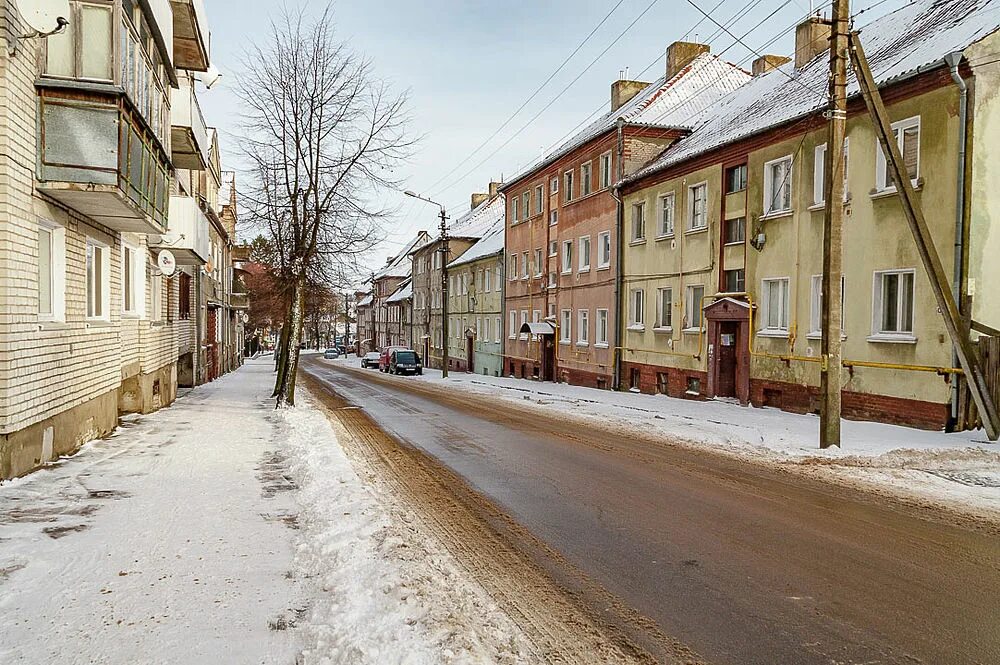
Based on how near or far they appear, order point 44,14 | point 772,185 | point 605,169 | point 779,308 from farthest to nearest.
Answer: point 605,169 < point 772,185 < point 779,308 < point 44,14

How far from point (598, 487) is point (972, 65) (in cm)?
1120

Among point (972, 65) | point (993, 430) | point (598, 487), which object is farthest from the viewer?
point (972, 65)

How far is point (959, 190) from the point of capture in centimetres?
A: 1390

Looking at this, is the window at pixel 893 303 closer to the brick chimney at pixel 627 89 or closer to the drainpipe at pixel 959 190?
the drainpipe at pixel 959 190

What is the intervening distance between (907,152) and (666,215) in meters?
10.00

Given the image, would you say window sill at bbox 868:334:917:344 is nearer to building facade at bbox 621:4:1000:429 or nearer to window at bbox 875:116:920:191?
building facade at bbox 621:4:1000:429

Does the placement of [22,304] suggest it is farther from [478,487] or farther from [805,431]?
[805,431]

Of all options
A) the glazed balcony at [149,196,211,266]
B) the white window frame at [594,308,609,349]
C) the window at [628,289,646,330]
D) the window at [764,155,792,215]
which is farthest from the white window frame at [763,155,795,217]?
the glazed balcony at [149,196,211,266]

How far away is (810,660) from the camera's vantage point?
428 centimetres

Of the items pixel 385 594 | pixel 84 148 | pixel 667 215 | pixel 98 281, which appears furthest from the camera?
pixel 667 215

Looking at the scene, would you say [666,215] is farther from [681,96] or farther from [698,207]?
[681,96]

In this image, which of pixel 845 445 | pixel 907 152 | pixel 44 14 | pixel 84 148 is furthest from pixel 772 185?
pixel 44 14

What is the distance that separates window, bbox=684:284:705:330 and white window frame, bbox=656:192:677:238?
223 centimetres

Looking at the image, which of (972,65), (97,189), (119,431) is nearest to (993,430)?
(972,65)
